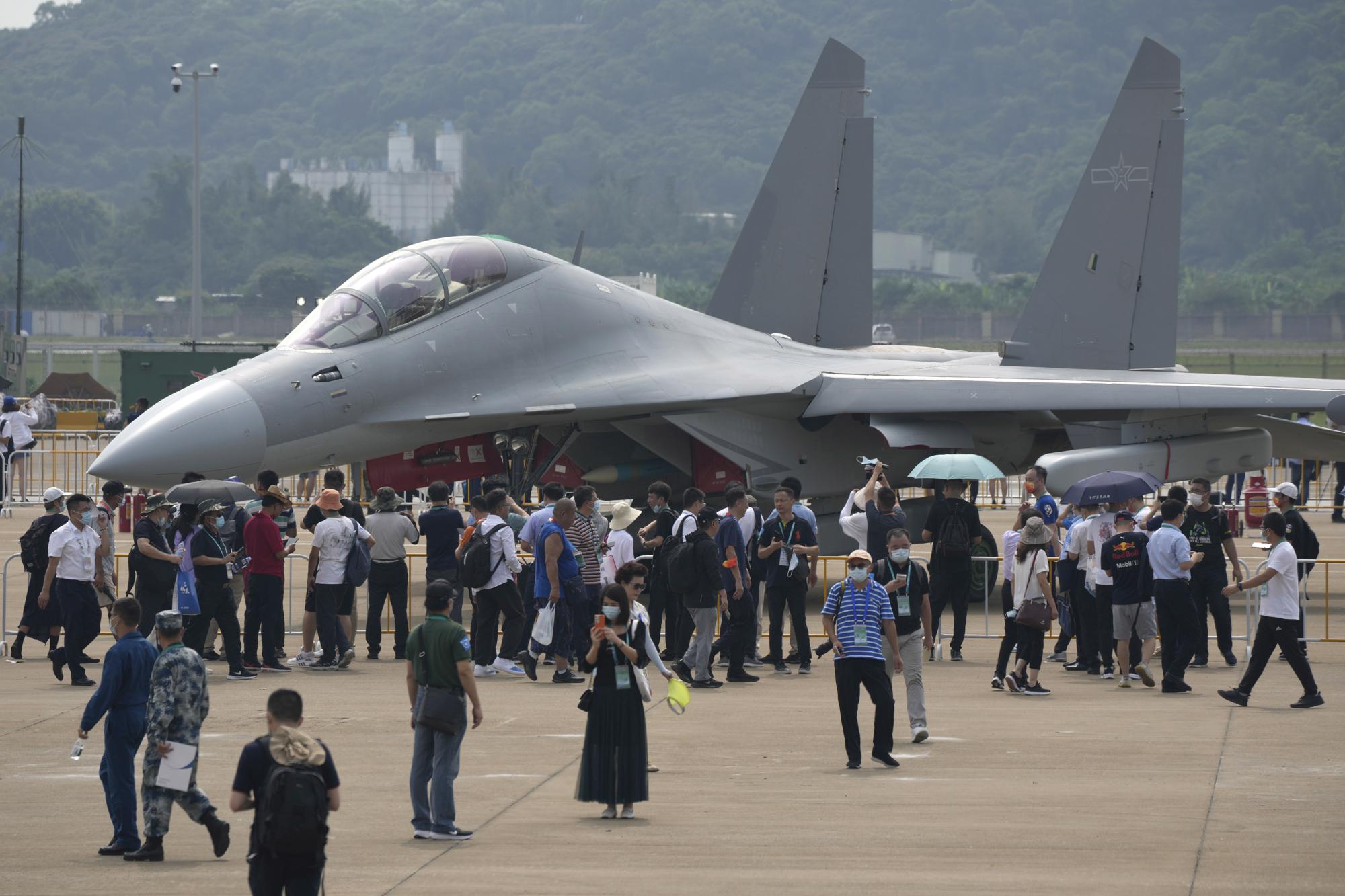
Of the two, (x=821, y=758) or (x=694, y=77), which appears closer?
(x=821, y=758)

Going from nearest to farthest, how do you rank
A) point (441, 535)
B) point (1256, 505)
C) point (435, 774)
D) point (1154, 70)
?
point (435, 774)
point (441, 535)
point (1154, 70)
point (1256, 505)

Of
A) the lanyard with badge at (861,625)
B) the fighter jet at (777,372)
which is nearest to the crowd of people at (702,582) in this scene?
the lanyard with badge at (861,625)

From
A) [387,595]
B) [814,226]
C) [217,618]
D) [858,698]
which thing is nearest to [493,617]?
[387,595]

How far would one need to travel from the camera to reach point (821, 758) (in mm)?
10820

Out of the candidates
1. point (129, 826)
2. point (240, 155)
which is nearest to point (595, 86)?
point (240, 155)

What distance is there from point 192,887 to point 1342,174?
151 meters

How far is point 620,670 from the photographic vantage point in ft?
30.8

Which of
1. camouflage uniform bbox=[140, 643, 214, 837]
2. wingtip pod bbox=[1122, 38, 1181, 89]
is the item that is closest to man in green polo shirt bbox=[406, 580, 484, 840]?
camouflage uniform bbox=[140, 643, 214, 837]

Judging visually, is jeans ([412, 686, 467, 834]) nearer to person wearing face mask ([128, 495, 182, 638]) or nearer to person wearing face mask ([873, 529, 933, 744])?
person wearing face mask ([873, 529, 933, 744])

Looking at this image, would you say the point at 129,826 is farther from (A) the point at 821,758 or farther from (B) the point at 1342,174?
(B) the point at 1342,174

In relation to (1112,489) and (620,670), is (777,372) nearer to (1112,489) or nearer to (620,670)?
(1112,489)

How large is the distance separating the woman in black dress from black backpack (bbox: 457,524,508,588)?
3.90 metres

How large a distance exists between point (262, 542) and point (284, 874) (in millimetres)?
7223

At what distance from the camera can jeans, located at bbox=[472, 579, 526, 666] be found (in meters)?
13.5
